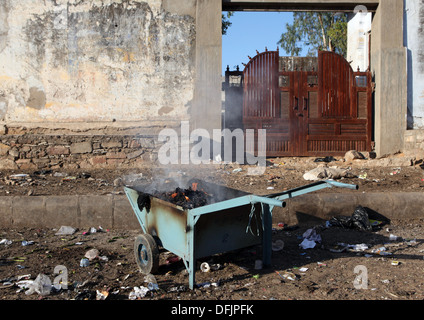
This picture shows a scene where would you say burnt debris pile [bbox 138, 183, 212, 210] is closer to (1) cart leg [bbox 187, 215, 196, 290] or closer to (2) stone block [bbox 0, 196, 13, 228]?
(1) cart leg [bbox 187, 215, 196, 290]

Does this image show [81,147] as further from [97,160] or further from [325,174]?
[325,174]

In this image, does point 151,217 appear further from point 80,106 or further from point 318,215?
point 80,106

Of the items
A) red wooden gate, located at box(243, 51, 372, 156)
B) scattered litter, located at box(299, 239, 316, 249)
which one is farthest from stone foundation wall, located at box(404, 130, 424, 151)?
scattered litter, located at box(299, 239, 316, 249)

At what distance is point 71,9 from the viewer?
848 cm

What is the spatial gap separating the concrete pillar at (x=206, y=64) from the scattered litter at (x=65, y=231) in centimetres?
383

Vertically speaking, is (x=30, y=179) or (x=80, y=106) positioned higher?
(x=80, y=106)

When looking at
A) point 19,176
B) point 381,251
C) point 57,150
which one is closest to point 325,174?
point 381,251

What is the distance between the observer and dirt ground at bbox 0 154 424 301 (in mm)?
3514

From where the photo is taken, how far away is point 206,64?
866cm

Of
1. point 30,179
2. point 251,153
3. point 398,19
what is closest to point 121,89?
point 30,179

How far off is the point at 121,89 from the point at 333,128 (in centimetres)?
494

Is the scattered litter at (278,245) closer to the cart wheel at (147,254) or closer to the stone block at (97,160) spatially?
the cart wheel at (147,254)

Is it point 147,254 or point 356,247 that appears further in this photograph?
point 356,247

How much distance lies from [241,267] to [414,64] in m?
7.31
